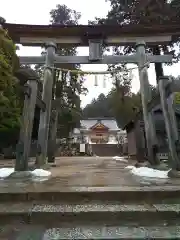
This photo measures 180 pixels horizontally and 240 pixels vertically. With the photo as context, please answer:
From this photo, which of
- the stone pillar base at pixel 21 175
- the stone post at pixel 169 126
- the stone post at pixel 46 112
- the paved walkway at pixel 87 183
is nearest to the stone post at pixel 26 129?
the stone pillar base at pixel 21 175

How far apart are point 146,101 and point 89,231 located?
4904 mm

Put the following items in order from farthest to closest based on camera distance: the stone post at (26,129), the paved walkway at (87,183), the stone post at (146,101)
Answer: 1. the stone post at (146,101)
2. the stone post at (26,129)
3. the paved walkway at (87,183)

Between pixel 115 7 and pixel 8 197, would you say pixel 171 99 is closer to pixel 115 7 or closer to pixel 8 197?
pixel 8 197

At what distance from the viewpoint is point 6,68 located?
602 cm

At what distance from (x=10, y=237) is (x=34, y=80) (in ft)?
11.4

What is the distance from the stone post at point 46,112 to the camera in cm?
634

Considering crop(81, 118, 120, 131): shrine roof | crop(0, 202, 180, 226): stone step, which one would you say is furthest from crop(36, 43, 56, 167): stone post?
crop(81, 118, 120, 131): shrine roof

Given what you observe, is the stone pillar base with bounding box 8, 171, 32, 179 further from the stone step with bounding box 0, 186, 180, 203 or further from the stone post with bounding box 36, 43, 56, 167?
the stone post with bounding box 36, 43, 56, 167

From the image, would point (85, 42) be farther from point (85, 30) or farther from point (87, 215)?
point (87, 215)

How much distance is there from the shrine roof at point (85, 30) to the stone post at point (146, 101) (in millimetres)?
494

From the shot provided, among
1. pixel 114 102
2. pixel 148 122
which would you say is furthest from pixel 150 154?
pixel 114 102

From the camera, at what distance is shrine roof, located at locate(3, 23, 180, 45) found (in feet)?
23.9

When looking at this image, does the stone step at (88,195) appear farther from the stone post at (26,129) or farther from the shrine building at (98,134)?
the shrine building at (98,134)

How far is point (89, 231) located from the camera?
2.44 m
